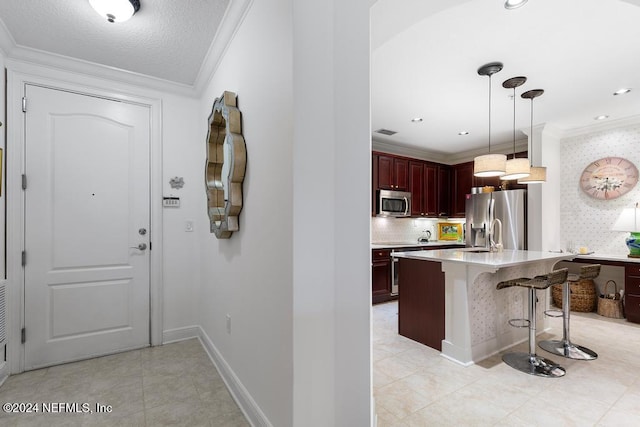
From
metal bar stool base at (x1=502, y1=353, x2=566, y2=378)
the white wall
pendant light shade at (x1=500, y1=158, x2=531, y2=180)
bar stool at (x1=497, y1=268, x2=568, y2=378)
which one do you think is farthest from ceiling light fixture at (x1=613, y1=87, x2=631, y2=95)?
the white wall

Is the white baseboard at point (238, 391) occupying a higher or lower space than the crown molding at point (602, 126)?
lower

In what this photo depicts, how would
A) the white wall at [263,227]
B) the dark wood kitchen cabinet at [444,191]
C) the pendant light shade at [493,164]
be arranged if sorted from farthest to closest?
1. the dark wood kitchen cabinet at [444,191]
2. the pendant light shade at [493,164]
3. the white wall at [263,227]

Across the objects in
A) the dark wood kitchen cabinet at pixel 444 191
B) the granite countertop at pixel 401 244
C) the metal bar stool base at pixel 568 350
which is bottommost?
the metal bar stool base at pixel 568 350

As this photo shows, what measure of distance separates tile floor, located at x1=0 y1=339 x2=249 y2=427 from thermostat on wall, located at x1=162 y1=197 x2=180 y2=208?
1358 millimetres

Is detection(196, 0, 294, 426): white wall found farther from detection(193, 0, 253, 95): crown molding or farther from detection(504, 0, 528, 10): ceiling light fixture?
detection(504, 0, 528, 10): ceiling light fixture

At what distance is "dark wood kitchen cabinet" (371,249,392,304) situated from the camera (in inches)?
180

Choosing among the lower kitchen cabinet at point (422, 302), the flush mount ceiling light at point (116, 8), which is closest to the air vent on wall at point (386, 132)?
the lower kitchen cabinet at point (422, 302)

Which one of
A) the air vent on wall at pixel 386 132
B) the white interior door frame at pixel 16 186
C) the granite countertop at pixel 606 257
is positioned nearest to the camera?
the white interior door frame at pixel 16 186

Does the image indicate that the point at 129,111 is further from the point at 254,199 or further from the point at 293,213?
the point at 293,213

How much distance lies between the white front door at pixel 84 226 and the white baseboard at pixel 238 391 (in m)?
0.89

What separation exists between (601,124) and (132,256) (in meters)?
6.10

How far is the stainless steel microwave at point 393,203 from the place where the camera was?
194 inches

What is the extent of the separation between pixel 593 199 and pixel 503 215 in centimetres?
122

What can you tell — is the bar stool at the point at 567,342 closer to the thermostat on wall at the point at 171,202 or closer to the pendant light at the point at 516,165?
the pendant light at the point at 516,165
